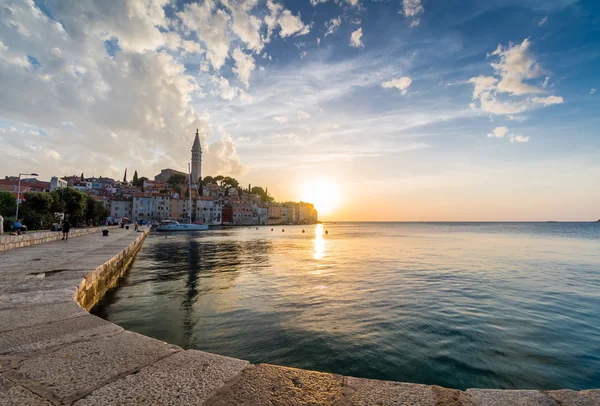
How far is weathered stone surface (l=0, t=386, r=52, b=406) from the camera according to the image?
2020 mm

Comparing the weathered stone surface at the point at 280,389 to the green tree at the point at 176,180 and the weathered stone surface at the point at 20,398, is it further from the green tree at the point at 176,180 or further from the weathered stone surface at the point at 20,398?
the green tree at the point at 176,180

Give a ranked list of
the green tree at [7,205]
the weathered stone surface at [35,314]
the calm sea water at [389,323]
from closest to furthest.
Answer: the weathered stone surface at [35,314] → the calm sea water at [389,323] → the green tree at [7,205]

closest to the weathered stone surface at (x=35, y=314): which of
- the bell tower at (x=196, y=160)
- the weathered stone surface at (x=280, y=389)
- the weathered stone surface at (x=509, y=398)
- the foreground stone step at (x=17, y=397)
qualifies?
the foreground stone step at (x=17, y=397)

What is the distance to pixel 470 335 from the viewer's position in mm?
6715

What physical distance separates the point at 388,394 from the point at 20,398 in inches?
110

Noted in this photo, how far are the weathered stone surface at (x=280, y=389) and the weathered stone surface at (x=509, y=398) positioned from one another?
1127 millimetres

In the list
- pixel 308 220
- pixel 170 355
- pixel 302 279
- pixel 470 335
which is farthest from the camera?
pixel 308 220

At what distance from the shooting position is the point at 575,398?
242 centimetres

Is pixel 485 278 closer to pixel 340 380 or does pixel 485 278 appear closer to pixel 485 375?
pixel 485 375

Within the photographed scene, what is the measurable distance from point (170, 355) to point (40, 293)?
401cm

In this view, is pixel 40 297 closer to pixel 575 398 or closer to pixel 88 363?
pixel 88 363

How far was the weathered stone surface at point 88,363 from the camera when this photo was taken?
2.29 meters

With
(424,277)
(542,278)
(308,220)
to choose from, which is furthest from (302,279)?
(308,220)

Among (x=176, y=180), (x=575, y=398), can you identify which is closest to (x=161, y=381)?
(x=575, y=398)
